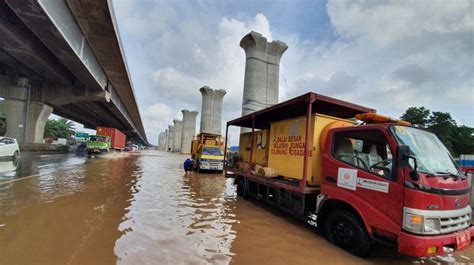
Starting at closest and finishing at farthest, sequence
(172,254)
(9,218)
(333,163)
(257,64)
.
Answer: (172,254), (333,163), (9,218), (257,64)

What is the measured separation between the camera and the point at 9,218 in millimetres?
5879

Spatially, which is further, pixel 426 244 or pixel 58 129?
pixel 58 129

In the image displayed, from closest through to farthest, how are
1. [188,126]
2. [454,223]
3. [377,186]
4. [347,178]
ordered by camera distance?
[454,223], [377,186], [347,178], [188,126]

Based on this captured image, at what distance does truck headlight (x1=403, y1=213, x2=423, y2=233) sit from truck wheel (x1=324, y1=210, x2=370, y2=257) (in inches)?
30.7

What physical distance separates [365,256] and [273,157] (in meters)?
3.98

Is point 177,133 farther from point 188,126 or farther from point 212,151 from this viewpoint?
point 212,151

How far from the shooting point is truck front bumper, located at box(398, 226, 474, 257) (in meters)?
3.86

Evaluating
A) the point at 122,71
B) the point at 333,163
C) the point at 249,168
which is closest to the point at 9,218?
the point at 249,168

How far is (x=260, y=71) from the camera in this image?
1820 centimetres

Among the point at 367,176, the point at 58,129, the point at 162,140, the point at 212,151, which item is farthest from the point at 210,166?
the point at 162,140

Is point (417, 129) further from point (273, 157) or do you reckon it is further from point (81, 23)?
point (81, 23)

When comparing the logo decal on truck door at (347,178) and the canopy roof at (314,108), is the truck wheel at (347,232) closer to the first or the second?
the logo decal on truck door at (347,178)

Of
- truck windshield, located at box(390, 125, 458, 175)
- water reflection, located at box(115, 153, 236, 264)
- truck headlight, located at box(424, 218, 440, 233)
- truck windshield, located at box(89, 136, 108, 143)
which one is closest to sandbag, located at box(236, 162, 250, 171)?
water reflection, located at box(115, 153, 236, 264)

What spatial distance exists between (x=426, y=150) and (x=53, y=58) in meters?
21.5
